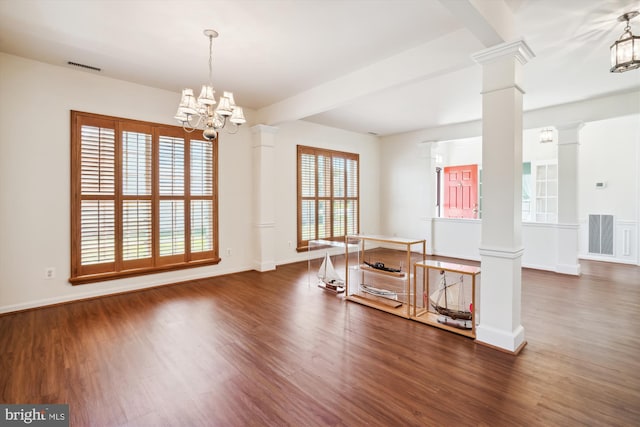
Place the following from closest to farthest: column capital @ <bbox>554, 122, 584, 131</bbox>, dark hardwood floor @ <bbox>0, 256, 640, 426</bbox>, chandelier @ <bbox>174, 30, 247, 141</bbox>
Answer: dark hardwood floor @ <bbox>0, 256, 640, 426</bbox>
chandelier @ <bbox>174, 30, 247, 141</bbox>
column capital @ <bbox>554, 122, 584, 131</bbox>

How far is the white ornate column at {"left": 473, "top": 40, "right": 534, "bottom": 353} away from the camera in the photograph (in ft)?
8.71

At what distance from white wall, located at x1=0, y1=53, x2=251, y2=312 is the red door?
8.11 meters

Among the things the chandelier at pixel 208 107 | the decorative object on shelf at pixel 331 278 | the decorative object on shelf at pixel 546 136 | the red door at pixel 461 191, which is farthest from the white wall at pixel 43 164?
the red door at pixel 461 191

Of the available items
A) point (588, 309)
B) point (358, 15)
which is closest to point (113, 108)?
point (358, 15)

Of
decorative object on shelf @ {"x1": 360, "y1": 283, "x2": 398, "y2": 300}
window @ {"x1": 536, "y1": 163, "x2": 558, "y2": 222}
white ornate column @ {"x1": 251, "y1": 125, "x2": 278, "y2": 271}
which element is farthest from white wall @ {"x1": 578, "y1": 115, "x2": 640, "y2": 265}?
white ornate column @ {"x1": 251, "y1": 125, "x2": 278, "y2": 271}

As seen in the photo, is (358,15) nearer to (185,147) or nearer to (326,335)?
(326,335)

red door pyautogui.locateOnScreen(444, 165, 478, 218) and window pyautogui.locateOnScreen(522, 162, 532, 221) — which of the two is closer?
window pyautogui.locateOnScreen(522, 162, 532, 221)

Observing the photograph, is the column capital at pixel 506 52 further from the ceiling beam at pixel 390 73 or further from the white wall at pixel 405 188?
the white wall at pixel 405 188

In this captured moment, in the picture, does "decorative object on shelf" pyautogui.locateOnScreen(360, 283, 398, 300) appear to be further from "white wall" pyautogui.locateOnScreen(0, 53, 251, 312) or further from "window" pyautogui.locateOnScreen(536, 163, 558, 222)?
"window" pyautogui.locateOnScreen(536, 163, 558, 222)

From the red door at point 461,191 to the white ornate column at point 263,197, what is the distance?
5.70 meters

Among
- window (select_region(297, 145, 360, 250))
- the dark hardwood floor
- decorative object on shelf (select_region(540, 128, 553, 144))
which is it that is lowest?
the dark hardwood floor

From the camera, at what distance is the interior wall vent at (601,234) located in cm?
641

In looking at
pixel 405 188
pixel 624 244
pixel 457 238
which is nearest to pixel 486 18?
pixel 457 238

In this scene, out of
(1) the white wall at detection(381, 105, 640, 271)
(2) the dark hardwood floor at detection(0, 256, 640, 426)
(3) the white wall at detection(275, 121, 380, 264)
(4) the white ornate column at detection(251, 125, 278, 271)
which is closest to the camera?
(2) the dark hardwood floor at detection(0, 256, 640, 426)
